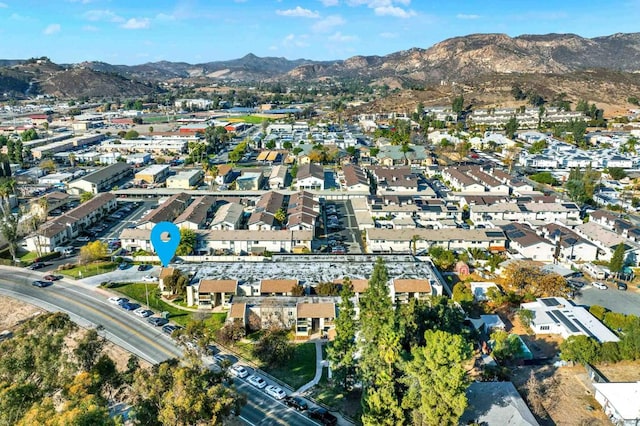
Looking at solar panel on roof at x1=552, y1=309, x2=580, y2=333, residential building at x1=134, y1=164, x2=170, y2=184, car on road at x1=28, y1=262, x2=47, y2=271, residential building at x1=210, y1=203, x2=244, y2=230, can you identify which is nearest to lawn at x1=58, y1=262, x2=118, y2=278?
car on road at x1=28, y1=262, x2=47, y2=271

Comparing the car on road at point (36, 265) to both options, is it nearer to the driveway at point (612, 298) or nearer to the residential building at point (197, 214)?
the residential building at point (197, 214)

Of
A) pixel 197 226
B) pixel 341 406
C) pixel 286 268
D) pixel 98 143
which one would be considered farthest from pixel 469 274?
pixel 98 143

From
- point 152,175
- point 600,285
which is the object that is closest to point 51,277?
point 152,175

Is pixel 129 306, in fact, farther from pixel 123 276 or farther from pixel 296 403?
pixel 296 403

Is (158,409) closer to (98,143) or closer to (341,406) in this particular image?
(341,406)

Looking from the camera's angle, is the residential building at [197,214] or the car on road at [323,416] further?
the residential building at [197,214]

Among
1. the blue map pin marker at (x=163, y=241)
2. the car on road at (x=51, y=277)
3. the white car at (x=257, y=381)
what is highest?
the blue map pin marker at (x=163, y=241)

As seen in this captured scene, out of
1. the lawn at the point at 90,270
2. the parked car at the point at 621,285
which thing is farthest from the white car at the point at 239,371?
the parked car at the point at 621,285

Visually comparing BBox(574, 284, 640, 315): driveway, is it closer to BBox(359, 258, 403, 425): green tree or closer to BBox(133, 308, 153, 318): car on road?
BBox(359, 258, 403, 425): green tree
